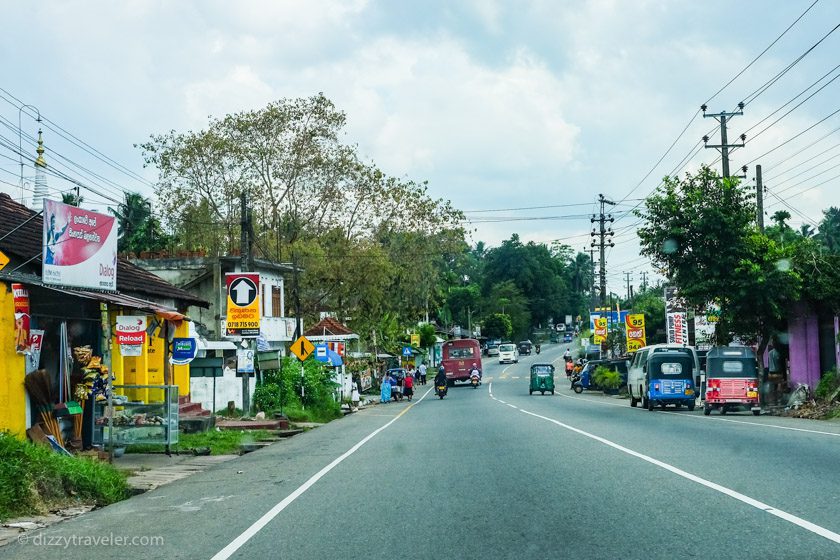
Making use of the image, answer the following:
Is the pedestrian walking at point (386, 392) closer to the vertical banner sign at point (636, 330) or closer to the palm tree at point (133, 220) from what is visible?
the vertical banner sign at point (636, 330)

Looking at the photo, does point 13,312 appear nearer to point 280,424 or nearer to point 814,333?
point 280,424

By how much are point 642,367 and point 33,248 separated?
25165mm

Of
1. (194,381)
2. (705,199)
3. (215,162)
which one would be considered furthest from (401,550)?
A: (215,162)

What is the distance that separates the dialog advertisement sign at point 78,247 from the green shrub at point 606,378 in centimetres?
4228

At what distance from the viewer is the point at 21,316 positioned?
14.9 m

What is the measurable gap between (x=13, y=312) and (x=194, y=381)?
51.4 feet

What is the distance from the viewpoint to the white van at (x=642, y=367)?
113 feet

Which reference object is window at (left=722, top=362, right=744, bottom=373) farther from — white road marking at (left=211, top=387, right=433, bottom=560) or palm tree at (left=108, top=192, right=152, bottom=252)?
palm tree at (left=108, top=192, right=152, bottom=252)

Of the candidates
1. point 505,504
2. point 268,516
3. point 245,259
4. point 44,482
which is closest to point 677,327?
point 245,259

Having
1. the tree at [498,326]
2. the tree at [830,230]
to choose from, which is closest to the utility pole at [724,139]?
the tree at [830,230]

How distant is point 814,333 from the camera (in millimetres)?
32312

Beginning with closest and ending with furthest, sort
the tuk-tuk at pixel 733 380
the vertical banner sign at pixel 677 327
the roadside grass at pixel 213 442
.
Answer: the roadside grass at pixel 213 442 → the tuk-tuk at pixel 733 380 → the vertical banner sign at pixel 677 327

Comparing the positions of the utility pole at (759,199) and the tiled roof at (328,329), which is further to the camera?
the tiled roof at (328,329)

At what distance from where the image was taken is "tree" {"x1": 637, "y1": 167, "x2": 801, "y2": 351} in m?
30.2
